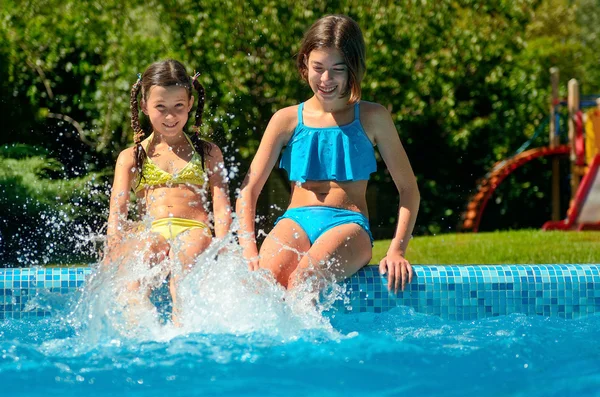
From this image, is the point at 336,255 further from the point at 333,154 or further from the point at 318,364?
the point at 318,364

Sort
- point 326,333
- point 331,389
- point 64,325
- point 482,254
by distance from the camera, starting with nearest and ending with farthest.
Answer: point 331,389
point 326,333
point 64,325
point 482,254

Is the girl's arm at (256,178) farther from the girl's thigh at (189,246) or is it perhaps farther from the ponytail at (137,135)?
the ponytail at (137,135)

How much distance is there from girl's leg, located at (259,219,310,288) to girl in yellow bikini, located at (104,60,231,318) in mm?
246

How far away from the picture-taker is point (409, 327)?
4023 millimetres

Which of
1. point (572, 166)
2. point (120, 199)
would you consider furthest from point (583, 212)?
point (120, 199)

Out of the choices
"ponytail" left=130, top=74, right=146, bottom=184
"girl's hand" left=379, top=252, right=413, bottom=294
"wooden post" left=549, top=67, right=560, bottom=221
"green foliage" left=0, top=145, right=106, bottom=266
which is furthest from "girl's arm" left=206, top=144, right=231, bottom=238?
"wooden post" left=549, top=67, right=560, bottom=221

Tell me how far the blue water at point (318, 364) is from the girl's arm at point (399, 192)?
11.5 inches

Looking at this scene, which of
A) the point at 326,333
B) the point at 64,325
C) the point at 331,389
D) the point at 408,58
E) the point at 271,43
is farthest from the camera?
the point at 408,58

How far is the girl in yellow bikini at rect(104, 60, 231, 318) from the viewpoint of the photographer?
4.25 metres

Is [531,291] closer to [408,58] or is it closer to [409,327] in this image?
[409,327]

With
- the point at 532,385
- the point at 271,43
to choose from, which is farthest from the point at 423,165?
the point at 532,385

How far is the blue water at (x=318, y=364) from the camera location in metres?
3.18

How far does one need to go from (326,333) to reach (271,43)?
6.45 meters

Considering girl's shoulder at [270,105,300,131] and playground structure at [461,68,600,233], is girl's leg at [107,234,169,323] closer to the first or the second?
girl's shoulder at [270,105,300,131]
